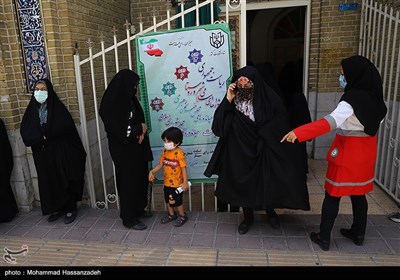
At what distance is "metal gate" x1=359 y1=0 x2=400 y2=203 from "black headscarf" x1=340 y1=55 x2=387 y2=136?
1581 millimetres

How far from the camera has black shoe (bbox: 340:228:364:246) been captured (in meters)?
2.91

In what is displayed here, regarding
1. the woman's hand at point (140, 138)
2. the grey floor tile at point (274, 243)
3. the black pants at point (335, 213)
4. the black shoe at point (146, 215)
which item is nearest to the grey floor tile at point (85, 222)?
the black shoe at point (146, 215)

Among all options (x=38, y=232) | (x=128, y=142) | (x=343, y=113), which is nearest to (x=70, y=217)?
(x=38, y=232)

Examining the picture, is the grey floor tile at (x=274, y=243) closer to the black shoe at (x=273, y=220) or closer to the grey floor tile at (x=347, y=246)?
the black shoe at (x=273, y=220)

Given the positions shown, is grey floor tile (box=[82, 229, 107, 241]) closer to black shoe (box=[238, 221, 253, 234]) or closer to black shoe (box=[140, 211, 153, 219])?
black shoe (box=[140, 211, 153, 219])

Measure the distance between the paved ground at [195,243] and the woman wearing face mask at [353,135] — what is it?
0.71ft

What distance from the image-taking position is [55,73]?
3627 millimetres

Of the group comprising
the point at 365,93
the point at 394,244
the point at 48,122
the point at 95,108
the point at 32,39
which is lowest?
the point at 394,244

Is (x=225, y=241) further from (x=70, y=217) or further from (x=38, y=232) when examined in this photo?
(x=38, y=232)

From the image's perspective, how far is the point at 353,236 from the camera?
3000mm

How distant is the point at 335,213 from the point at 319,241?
0.33m

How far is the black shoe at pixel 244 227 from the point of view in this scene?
10.5ft

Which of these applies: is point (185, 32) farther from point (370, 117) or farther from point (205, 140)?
point (370, 117)

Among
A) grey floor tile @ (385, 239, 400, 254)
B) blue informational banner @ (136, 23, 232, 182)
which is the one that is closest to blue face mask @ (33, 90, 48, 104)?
blue informational banner @ (136, 23, 232, 182)
